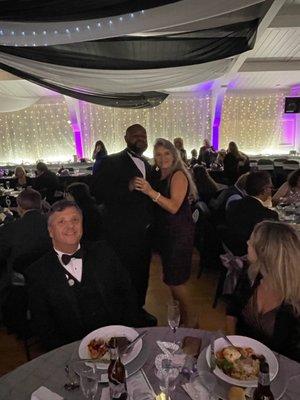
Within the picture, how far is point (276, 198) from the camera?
166 inches

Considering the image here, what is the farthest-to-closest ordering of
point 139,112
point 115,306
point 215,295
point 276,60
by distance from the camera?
1. point 139,112
2. point 276,60
3. point 215,295
4. point 115,306

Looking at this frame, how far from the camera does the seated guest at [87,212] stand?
4125mm

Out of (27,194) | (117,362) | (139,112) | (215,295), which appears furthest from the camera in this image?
(139,112)

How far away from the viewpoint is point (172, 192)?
97.7 inches

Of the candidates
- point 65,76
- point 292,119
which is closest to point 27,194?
point 65,76

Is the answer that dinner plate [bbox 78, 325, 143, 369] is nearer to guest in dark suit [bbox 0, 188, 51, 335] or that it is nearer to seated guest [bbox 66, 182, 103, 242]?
guest in dark suit [bbox 0, 188, 51, 335]

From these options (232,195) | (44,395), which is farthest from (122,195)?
(44,395)

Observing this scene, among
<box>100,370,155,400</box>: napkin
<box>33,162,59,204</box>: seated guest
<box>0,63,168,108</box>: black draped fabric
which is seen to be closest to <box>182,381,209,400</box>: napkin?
<box>100,370,155,400</box>: napkin

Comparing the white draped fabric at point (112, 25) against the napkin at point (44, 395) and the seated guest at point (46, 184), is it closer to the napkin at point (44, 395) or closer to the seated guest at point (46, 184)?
the napkin at point (44, 395)

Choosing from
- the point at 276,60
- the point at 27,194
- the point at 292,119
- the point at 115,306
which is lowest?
the point at 115,306

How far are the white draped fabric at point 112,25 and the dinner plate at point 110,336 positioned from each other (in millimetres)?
1562

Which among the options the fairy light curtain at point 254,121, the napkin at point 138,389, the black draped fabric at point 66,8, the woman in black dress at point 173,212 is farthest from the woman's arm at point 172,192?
the fairy light curtain at point 254,121

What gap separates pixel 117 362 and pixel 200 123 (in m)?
10.4

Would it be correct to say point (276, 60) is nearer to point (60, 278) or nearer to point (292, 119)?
point (292, 119)
